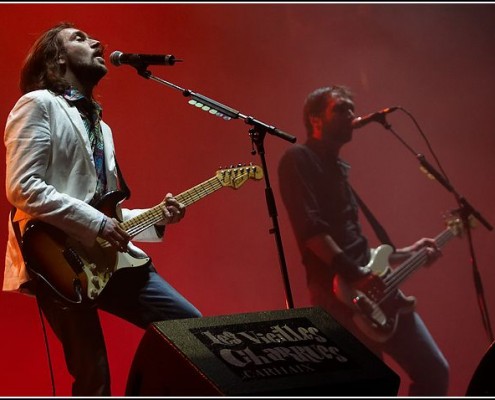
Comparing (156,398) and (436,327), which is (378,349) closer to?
(436,327)

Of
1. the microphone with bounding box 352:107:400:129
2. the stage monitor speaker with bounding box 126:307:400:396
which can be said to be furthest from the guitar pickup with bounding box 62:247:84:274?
the microphone with bounding box 352:107:400:129

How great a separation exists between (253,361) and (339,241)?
6.78 feet

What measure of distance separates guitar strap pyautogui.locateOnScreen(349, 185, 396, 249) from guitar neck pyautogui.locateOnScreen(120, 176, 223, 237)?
116 centimetres

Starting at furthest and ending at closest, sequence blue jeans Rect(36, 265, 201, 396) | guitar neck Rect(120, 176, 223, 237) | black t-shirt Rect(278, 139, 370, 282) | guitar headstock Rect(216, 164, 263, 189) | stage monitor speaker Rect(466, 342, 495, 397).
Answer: black t-shirt Rect(278, 139, 370, 282) → guitar headstock Rect(216, 164, 263, 189) → guitar neck Rect(120, 176, 223, 237) → blue jeans Rect(36, 265, 201, 396) → stage monitor speaker Rect(466, 342, 495, 397)

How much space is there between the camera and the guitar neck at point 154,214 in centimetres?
310

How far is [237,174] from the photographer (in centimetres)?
351

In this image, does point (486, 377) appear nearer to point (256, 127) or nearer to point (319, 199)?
point (256, 127)

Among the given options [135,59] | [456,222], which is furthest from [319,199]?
[135,59]

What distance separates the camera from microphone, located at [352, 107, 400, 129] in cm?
438

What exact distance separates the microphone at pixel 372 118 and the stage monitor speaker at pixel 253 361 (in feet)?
6.69

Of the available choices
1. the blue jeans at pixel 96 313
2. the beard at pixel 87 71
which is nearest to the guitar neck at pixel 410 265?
the blue jeans at pixel 96 313

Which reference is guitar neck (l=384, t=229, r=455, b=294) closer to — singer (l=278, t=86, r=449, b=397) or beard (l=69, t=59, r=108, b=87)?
singer (l=278, t=86, r=449, b=397)

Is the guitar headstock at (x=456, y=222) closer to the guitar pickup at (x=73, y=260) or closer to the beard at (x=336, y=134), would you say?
the beard at (x=336, y=134)

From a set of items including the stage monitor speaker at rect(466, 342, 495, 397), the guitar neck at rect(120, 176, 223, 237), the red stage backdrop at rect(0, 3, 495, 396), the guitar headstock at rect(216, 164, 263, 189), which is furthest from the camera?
the red stage backdrop at rect(0, 3, 495, 396)
